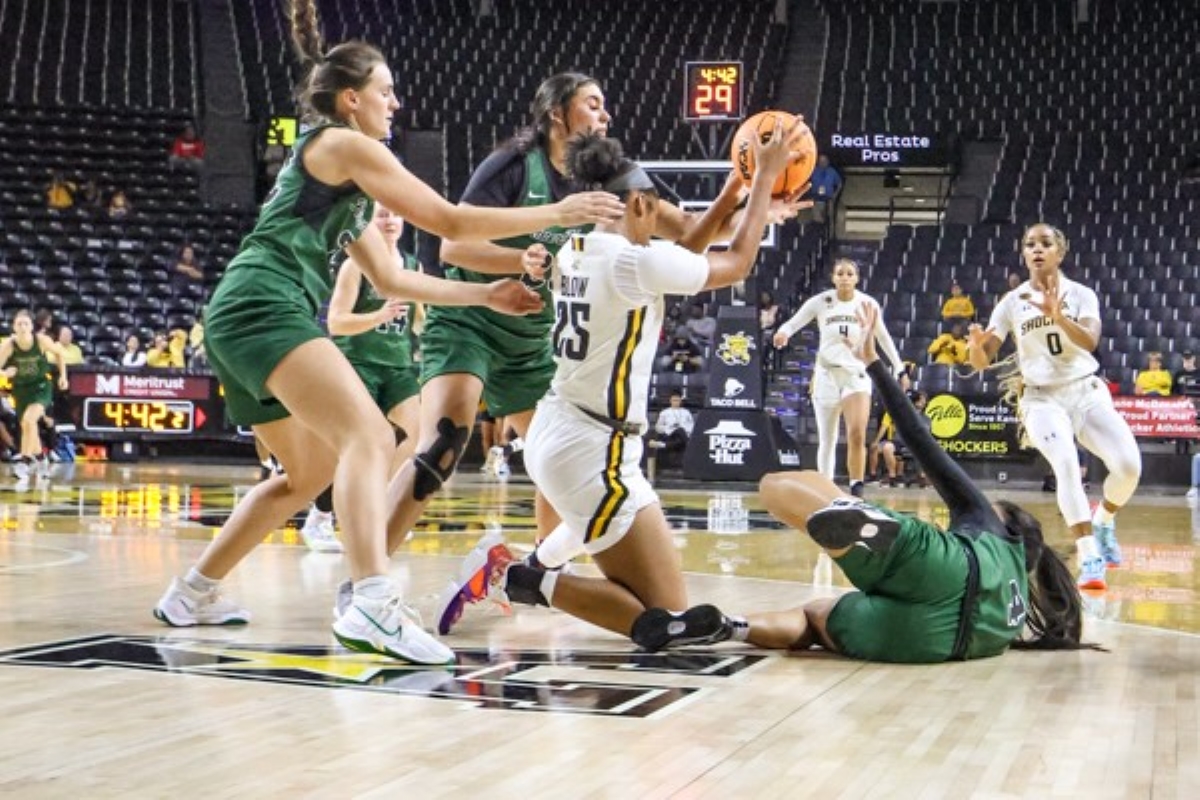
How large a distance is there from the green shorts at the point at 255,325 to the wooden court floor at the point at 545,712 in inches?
30.6

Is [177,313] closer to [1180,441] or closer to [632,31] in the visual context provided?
[632,31]

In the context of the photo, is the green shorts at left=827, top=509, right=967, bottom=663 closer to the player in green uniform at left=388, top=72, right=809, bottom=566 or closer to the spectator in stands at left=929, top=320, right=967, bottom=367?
the player in green uniform at left=388, top=72, right=809, bottom=566

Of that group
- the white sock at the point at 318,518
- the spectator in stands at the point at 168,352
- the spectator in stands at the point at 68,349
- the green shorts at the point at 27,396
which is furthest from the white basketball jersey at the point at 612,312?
the spectator in stands at the point at 168,352

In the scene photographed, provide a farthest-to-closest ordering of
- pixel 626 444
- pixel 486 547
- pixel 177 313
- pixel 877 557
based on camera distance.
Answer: pixel 177 313
pixel 486 547
pixel 626 444
pixel 877 557

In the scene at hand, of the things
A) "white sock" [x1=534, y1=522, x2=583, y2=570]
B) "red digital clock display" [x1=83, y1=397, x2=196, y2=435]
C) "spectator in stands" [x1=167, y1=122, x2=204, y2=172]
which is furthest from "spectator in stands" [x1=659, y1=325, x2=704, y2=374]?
"white sock" [x1=534, y1=522, x2=583, y2=570]

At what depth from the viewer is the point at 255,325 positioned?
180 inches

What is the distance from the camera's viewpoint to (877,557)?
4328 millimetres

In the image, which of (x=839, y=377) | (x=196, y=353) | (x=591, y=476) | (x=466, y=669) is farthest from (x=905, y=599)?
(x=196, y=353)

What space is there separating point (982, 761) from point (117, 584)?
3975mm

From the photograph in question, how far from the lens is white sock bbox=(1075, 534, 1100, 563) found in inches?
285

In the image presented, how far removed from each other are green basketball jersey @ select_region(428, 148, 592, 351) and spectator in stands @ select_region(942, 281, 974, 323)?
1568cm

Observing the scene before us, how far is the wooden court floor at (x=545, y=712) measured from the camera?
2.95 metres

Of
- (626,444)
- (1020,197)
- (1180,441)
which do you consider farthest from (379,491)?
(1020,197)

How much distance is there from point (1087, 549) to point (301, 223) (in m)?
4.13
